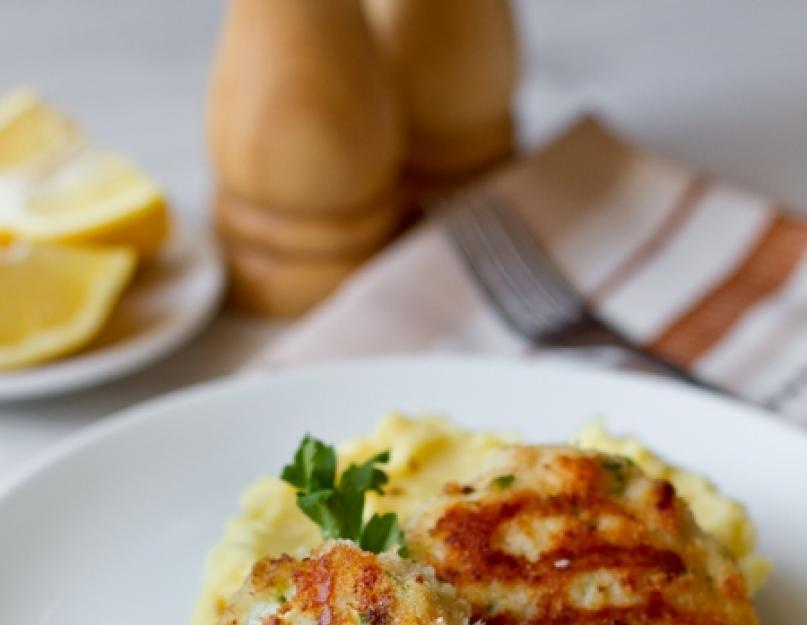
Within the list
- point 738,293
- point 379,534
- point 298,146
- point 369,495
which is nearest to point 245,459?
point 369,495

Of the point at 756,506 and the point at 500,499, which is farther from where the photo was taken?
the point at 756,506

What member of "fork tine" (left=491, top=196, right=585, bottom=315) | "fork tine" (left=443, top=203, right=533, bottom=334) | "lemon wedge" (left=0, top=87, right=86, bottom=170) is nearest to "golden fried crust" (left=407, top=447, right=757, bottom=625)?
"fork tine" (left=443, top=203, right=533, bottom=334)

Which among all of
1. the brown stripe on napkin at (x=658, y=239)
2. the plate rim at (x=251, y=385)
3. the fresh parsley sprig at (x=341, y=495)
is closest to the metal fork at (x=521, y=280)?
the brown stripe on napkin at (x=658, y=239)

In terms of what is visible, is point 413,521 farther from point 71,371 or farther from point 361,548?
point 71,371

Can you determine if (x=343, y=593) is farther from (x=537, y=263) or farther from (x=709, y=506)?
(x=537, y=263)

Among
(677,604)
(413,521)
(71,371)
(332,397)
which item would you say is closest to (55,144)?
(71,371)

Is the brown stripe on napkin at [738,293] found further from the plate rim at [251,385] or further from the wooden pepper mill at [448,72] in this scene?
the wooden pepper mill at [448,72]
